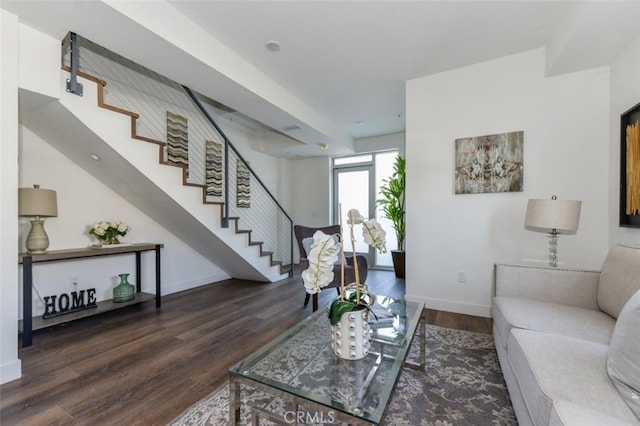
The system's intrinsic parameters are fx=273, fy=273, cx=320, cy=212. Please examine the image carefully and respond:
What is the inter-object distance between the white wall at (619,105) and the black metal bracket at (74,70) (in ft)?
14.1

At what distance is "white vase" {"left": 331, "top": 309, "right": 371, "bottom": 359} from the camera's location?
4.32 ft

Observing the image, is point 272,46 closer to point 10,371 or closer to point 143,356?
point 143,356

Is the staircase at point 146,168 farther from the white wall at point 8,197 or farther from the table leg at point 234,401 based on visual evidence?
the table leg at point 234,401

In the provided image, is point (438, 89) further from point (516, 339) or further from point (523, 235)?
point (516, 339)

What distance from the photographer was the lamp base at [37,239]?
254 cm

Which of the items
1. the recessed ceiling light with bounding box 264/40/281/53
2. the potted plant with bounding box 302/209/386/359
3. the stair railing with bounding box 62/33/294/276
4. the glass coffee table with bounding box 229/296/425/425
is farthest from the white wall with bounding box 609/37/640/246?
the stair railing with bounding box 62/33/294/276

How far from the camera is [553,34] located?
242 centimetres

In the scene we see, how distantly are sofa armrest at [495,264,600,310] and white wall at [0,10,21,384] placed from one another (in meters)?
3.49

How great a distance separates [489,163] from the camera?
113 inches

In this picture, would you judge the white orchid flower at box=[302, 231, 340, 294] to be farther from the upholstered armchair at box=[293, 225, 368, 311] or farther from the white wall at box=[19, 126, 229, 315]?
the white wall at box=[19, 126, 229, 315]

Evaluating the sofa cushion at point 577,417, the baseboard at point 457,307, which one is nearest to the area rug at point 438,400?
the sofa cushion at point 577,417

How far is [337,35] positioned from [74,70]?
219 centimetres

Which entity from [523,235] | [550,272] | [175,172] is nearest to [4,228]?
[175,172]

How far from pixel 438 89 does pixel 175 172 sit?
3.12 m
